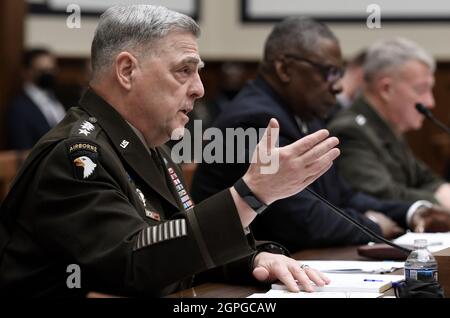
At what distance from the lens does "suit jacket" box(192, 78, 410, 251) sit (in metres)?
2.90

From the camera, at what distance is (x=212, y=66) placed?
8.79 meters

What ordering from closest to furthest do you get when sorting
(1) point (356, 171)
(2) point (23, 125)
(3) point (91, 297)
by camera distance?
1. (3) point (91, 297)
2. (1) point (356, 171)
3. (2) point (23, 125)

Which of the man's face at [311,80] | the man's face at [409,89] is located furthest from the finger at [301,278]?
the man's face at [409,89]

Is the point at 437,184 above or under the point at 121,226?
under

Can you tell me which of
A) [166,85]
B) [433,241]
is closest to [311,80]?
[433,241]

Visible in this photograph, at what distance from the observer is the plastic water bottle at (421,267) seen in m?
1.89

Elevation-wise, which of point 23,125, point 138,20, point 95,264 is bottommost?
point 23,125

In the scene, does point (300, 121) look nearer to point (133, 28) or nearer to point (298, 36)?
point (298, 36)

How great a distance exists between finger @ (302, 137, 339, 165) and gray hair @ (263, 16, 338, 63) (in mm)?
1573

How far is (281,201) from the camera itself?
2.89 m

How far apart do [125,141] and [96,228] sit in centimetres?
31

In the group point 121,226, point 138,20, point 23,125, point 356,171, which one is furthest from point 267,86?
point 23,125
